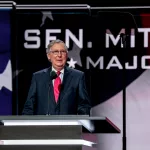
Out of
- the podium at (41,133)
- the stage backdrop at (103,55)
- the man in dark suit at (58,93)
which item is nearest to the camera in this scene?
the podium at (41,133)

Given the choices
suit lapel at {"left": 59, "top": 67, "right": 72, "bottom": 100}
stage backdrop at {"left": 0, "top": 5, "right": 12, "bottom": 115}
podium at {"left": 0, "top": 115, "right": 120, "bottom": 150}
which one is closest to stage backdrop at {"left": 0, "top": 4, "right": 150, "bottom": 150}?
stage backdrop at {"left": 0, "top": 5, "right": 12, "bottom": 115}

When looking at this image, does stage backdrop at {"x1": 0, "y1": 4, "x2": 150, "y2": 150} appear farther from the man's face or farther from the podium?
the podium

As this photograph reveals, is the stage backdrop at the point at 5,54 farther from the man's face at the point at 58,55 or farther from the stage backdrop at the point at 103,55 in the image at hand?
the man's face at the point at 58,55

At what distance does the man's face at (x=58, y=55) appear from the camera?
12.5 feet

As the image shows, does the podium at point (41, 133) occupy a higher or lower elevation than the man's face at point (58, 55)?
lower

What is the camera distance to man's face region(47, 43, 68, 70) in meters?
3.82

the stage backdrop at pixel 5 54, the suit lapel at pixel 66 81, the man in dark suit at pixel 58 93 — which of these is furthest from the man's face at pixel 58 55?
the stage backdrop at pixel 5 54

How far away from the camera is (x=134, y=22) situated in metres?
5.99

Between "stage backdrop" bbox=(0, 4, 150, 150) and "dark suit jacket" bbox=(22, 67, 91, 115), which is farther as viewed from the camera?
"stage backdrop" bbox=(0, 4, 150, 150)

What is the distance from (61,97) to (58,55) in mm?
310

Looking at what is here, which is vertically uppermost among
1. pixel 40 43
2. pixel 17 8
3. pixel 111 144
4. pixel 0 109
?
pixel 17 8

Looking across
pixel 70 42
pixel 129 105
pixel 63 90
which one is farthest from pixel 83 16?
pixel 63 90

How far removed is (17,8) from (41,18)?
0.30 meters

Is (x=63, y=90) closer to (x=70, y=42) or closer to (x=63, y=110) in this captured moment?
(x=63, y=110)
